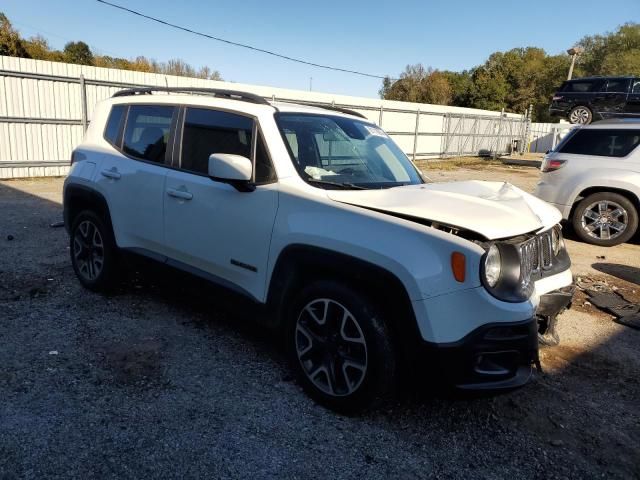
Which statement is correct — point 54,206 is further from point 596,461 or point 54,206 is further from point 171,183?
point 596,461

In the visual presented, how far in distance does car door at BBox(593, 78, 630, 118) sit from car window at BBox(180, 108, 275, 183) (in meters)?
19.3

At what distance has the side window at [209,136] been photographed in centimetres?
347

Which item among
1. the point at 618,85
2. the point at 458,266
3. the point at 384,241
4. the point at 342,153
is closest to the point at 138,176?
the point at 342,153

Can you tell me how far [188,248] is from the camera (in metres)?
3.72

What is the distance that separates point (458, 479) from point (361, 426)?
0.60 meters

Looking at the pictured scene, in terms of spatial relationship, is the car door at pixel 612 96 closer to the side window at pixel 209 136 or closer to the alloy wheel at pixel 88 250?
the side window at pixel 209 136

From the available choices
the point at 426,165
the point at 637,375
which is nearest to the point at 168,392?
the point at 637,375

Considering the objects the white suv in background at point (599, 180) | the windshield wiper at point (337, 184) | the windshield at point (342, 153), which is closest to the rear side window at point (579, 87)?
the white suv in background at point (599, 180)

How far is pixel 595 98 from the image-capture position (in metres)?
19.9

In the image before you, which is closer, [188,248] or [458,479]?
[458,479]

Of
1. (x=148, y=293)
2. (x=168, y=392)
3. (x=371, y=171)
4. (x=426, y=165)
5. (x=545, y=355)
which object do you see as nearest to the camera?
(x=168, y=392)

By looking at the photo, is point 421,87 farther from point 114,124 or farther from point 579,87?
point 114,124

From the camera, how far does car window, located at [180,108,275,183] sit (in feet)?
10.9

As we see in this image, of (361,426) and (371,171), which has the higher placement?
(371,171)
